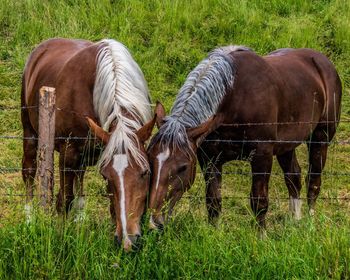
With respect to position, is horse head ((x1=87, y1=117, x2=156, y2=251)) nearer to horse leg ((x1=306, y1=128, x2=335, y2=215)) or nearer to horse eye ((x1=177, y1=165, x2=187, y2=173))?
horse eye ((x1=177, y1=165, x2=187, y2=173))

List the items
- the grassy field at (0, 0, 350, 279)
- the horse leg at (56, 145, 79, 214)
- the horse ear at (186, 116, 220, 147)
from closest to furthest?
1. the grassy field at (0, 0, 350, 279)
2. the horse ear at (186, 116, 220, 147)
3. the horse leg at (56, 145, 79, 214)

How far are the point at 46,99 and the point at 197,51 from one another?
6464mm

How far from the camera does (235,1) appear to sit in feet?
39.7

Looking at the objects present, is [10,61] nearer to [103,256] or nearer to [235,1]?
[235,1]

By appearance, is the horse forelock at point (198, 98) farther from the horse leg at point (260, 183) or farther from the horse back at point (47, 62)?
the horse back at point (47, 62)

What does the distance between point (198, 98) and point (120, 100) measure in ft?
2.23

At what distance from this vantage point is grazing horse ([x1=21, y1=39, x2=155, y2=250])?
464cm

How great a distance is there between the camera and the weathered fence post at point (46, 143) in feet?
16.0

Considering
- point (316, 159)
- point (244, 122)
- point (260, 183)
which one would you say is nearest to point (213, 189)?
point (260, 183)

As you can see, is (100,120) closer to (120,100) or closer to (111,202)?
(120,100)

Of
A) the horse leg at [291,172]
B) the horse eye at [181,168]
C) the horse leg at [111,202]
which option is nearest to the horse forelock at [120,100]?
the horse leg at [111,202]

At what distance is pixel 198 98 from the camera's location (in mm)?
5527

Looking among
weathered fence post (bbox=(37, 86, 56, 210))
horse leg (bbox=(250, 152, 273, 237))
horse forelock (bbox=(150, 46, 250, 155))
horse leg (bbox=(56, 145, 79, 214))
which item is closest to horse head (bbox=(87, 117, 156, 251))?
horse forelock (bbox=(150, 46, 250, 155))

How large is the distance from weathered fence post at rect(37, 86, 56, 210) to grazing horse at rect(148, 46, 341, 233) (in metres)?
0.76
